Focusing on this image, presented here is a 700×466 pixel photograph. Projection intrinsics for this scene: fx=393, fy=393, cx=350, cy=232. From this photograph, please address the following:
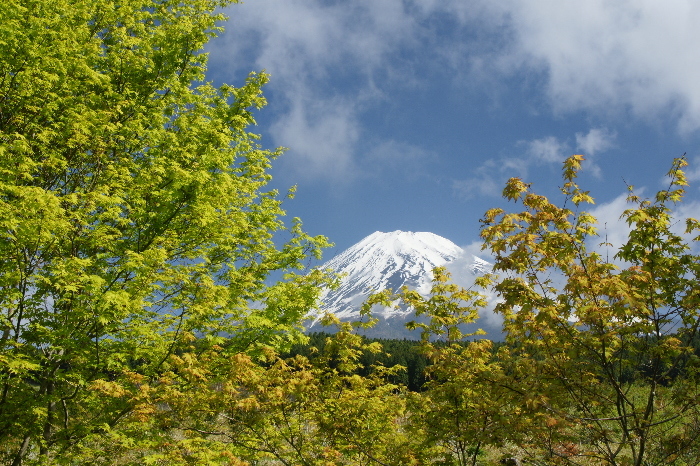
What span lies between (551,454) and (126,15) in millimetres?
10828

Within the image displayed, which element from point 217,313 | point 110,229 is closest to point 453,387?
point 217,313

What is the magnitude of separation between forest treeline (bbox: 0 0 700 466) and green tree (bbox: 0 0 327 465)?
0.05m

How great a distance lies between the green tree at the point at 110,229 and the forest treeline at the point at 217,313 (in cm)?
5

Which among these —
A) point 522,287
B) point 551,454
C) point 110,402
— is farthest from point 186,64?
point 551,454

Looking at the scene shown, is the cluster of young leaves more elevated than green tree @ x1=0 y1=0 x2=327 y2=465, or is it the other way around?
green tree @ x1=0 y1=0 x2=327 y2=465

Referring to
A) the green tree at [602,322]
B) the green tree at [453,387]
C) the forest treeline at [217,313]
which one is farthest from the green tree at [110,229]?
the green tree at [602,322]

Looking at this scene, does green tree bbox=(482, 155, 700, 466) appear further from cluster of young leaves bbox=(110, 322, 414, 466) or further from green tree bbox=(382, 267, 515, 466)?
cluster of young leaves bbox=(110, 322, 414, 466)

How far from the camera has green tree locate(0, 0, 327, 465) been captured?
5.75 metres

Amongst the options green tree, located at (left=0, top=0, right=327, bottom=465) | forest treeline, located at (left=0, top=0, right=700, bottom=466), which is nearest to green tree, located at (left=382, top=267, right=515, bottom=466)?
forest treeline, located at (left=0, top=0, right=700, bottom=466)

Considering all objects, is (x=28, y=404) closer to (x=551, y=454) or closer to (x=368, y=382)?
(x=368, y=382)

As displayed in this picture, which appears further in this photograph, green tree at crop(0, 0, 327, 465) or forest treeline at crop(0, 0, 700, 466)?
green tree at crop(0, 0, 327, 465)

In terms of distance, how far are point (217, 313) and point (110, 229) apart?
2257 millimetres

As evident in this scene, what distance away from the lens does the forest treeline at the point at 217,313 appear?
462 centimetres

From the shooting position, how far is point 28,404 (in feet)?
20.0
